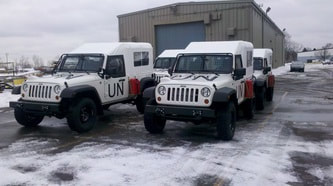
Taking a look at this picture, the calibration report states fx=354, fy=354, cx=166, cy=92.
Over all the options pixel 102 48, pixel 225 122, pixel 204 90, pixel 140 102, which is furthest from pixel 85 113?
pixel 225 122

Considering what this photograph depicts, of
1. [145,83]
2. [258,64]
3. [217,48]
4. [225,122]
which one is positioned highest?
[217,48]

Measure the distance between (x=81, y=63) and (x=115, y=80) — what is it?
1.08 m

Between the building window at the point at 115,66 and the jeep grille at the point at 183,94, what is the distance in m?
2.71

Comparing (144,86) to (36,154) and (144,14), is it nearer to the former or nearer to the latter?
(36,154)

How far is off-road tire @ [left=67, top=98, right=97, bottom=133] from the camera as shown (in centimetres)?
838

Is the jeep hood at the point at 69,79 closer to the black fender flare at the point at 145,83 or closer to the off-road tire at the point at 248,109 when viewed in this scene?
the black fender flare at the point at 145,83

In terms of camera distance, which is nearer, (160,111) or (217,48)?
(160,111)

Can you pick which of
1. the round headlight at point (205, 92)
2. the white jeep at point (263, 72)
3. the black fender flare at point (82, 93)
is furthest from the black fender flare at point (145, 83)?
the round headlight at point (205, 92)

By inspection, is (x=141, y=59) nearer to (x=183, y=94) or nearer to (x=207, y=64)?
(x=207, y=64)

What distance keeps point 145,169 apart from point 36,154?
95.6 inches

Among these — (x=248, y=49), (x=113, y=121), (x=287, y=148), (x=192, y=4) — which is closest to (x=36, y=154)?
(x=113, y=121)

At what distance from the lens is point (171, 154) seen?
6.71m

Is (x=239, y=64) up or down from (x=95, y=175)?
up

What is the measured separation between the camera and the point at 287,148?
23.1 ft
